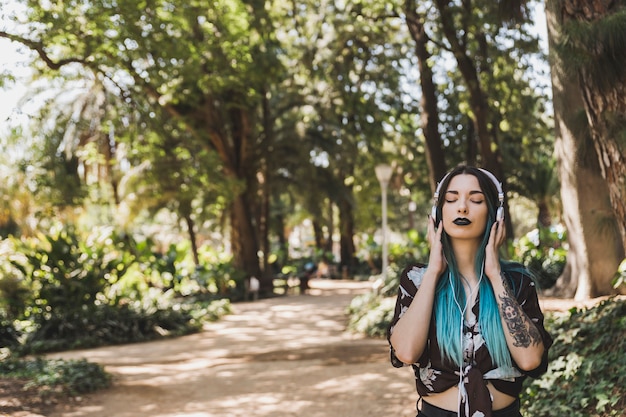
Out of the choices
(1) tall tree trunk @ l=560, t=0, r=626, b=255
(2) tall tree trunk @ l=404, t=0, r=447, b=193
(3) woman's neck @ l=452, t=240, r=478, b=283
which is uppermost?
(2) tall tree trunk @ l=404, t=0, r=447, b=193

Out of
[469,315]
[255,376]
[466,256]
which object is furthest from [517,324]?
[255,376]

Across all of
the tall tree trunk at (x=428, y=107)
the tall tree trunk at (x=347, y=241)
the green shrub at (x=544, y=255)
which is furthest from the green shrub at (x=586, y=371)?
the tall tree trunk at (x=347, y=241)

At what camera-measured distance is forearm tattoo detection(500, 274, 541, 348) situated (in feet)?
6.66

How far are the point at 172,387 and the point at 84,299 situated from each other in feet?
18.4

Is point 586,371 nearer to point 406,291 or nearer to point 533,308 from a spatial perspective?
point 533,308

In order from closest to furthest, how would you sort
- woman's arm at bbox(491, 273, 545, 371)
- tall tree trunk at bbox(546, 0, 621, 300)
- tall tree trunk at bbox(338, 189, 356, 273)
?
woman's arm at bbox(491, 273, 545, 371) < tall tree trunk at bbox(546, 0, 621, 300) < tall tree trunk at bbox(338, 189, 356, 273)

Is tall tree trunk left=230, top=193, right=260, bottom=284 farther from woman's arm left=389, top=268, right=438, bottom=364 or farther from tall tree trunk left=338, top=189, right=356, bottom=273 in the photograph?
woman's arm left=389, top=268, right=438, bottom=364

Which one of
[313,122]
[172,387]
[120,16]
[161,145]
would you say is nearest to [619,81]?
[172,387]

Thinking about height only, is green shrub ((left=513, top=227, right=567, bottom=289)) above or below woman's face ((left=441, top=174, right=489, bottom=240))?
below

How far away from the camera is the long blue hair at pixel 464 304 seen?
81.4 inches

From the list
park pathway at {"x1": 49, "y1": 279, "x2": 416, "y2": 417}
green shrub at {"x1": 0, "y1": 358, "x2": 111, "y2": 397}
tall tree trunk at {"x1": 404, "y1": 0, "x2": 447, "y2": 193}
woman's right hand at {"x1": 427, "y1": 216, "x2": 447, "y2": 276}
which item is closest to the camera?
woman's right hand at {"x1": 427, "y1": 216, "x2": 447, "y2": 276}

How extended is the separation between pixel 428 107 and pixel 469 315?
13.5 m

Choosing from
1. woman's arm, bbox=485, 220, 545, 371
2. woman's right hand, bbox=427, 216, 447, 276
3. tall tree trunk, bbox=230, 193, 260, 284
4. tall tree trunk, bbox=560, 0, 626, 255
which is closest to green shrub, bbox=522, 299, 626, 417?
tall tree trunk, bbox=560, 0, 626, 255

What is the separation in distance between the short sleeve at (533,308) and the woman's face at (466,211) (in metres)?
0.21
